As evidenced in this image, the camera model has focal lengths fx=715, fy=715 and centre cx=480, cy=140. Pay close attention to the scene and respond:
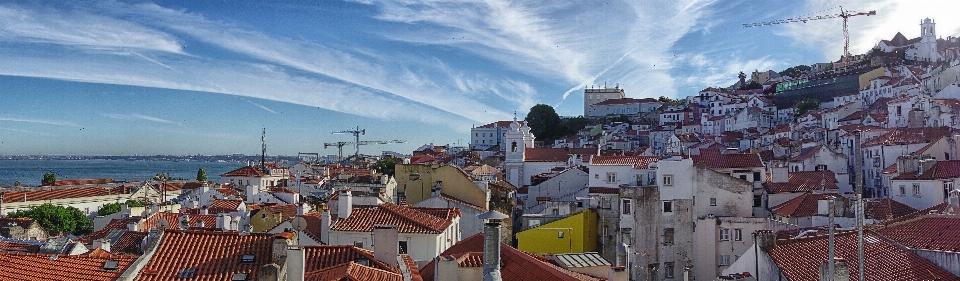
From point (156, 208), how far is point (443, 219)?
57.9ft

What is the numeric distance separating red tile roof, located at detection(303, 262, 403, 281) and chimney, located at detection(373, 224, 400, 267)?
4.74 feet

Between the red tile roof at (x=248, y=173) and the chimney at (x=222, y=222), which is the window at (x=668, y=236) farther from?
the red tile roof at (x=248, y=173)

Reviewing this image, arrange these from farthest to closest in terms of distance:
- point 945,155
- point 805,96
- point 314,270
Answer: point 805,96
point 945,155
point 314,270

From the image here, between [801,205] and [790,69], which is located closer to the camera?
[801,205]

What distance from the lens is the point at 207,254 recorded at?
13.3m

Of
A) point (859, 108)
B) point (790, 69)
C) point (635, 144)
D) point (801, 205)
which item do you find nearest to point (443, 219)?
point (801, 205)

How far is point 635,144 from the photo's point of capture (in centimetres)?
9756

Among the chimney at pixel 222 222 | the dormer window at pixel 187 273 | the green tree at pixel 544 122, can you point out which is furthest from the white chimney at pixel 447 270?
the green tree at pixel 544 122

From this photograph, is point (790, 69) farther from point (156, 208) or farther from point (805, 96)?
point (156, 208)

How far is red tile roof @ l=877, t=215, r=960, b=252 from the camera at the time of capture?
1541cm

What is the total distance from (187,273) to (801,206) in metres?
23.3

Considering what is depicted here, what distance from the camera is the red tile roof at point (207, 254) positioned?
1266 cm

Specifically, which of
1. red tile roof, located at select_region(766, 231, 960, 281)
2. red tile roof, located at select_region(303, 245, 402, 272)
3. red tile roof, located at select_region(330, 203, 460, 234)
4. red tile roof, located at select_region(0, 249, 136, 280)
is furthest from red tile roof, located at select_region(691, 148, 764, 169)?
red tile roof, located at select_region(0, 249, 136, 280)

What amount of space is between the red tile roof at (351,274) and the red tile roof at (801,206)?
18948 mm
